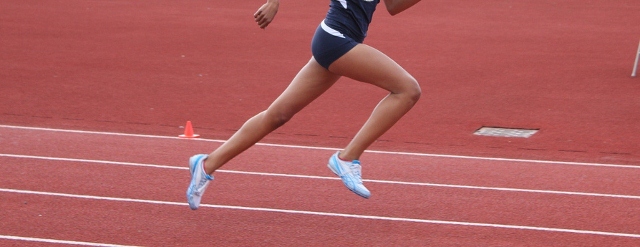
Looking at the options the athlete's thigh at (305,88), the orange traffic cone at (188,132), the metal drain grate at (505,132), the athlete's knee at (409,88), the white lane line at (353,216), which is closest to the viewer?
the athlete's knee at (409,88)

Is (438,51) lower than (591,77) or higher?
higher

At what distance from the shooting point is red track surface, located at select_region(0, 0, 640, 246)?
16.8 ft

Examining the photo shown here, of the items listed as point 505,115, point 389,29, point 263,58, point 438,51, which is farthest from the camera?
point 389,29

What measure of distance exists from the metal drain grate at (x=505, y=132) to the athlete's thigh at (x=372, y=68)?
4258mm

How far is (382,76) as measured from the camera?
4703 mm

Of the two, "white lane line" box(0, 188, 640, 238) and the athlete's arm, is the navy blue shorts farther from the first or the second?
"white lane line" box(0, 188, 640, 238)

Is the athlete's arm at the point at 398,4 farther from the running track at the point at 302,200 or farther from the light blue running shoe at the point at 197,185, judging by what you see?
the light blue running shoe at the point at 197,185

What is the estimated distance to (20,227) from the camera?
16.2 ft

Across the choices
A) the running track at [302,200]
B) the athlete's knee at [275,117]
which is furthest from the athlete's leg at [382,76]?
the running track at [302,200]

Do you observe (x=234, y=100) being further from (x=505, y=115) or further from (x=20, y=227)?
(x=20, y=227)

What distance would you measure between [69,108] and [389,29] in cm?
819

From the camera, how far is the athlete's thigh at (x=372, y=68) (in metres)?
4.69

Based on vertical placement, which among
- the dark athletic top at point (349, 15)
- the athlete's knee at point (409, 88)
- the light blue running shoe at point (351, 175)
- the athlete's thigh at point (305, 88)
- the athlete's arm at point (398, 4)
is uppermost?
the dark athletic top at point (349, 15)

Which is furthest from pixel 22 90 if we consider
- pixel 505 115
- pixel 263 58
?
pixel 505 115
